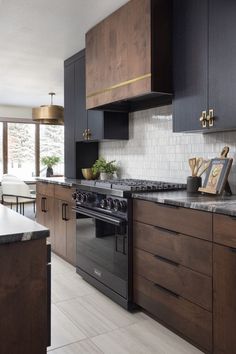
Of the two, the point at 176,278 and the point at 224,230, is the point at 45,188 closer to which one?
the point at 176,278

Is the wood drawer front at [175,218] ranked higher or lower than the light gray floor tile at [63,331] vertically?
higher

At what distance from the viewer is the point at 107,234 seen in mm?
2723

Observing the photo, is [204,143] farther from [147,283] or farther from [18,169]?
[18,169]

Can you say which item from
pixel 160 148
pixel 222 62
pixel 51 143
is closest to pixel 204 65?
pixel 222 62

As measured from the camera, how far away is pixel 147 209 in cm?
230

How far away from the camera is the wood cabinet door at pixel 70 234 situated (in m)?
3.46

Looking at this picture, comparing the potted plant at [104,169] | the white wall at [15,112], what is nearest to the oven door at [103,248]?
the potted plant at [104,169]

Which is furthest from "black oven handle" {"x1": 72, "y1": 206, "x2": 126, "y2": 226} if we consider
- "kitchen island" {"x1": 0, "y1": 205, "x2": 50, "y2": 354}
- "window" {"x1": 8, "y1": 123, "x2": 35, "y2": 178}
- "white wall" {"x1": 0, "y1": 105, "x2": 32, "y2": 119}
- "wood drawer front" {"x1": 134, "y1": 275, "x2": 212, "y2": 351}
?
"white wall" {"x1": 0, "y1": 105, "x2": 32, "y2": 119}

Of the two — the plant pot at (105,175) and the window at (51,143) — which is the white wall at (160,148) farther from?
the window at (51,143)

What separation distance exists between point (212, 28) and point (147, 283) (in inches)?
70.3

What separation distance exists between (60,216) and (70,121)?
124 centimetres

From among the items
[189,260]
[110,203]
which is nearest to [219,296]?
[189,260]

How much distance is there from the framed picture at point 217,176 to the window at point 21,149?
21.9ft

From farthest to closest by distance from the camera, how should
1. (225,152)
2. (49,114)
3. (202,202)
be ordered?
(49,114)
(225,152)
(202,202)
